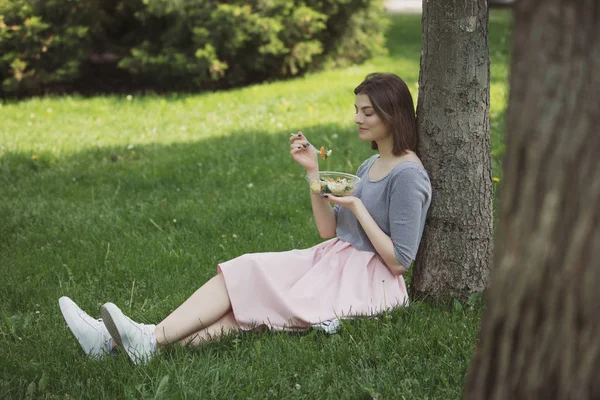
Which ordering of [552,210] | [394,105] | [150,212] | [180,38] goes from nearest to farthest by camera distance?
[552,210]
[394,105]
[150,212]
[180,38]

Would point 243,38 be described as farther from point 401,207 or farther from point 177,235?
point 401,207

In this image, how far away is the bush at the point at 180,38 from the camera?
8375mm

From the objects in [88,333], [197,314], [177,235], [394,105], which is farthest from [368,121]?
[177,235]

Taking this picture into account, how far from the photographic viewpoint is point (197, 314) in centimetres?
283

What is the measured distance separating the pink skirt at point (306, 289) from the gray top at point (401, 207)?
0.37 feet

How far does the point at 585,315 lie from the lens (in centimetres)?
124

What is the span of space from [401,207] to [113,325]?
1240 mm

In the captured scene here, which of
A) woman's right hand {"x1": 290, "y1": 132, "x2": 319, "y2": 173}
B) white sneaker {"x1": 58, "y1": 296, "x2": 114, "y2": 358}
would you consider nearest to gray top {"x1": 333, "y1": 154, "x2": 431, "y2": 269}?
woman's right hand {"x1": 290, "y1": 132, "x2": 319, "y2": 173}

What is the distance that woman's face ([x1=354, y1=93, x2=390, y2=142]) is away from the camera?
2.95m

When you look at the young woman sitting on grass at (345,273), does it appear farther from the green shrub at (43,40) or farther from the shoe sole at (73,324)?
the green shrub at (43,40)

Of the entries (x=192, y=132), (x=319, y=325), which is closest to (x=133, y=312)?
(x=319, y=325)

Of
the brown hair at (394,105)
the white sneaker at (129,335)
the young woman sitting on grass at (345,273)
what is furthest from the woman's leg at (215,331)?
the brown hair at (394,105)

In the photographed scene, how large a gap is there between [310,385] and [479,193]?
3.76ft

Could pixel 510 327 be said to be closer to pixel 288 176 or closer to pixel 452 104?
pixel 452 104
